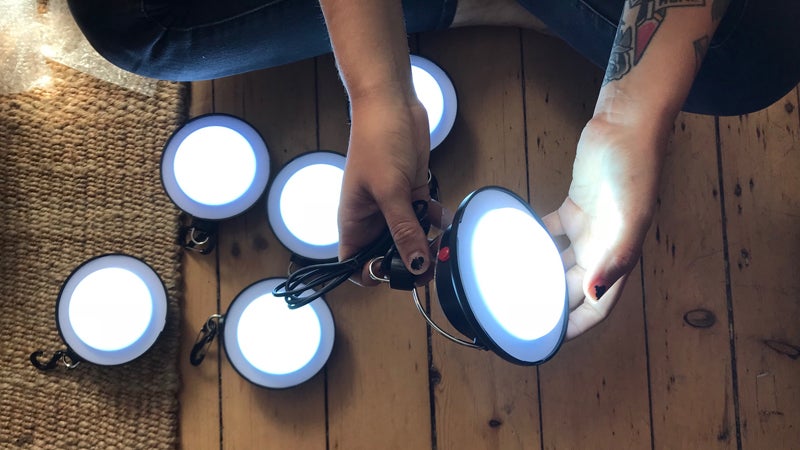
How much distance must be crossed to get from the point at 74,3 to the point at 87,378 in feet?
1.51

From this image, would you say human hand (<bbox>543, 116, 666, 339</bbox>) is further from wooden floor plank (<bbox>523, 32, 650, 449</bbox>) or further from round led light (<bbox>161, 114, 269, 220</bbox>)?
round led light (<bbox>161, 114, 269, 220</bbox>)

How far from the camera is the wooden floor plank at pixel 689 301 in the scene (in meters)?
0.90

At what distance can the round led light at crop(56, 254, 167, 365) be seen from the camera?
32.5 inches

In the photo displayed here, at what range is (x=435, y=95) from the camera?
2.93 feet

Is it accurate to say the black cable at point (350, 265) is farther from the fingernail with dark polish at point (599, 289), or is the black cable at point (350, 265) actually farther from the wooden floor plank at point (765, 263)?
the wooden floor plank at point (765, 263)

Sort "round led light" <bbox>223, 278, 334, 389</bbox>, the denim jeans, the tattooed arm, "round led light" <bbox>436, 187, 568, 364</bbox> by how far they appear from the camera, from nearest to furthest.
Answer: "round led light" <bbox>436, 187, 568, 364</bbox>
the tattooed arm
the denim jeans
"round led light" <bbox>223, 278, 334, 389</bbox>

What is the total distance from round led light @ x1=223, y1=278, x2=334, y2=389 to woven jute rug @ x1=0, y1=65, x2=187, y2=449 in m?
0.10

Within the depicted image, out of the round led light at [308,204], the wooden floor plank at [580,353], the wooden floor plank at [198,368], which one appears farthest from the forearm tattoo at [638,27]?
the wooden floor plank at [198,368]

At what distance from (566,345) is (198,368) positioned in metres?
0.48

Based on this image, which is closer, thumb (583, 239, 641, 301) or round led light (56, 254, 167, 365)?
thumb (583, 239, 641, 301)

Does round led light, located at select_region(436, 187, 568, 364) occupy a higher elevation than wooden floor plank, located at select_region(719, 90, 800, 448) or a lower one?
higher

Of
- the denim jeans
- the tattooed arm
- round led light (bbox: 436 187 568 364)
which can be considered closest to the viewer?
round led light (bbox: 436 187 568 364)

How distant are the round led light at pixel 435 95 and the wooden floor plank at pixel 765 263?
1.27 ft

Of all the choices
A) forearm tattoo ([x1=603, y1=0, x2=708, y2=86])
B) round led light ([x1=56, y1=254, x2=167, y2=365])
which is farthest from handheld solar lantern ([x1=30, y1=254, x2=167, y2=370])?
forearm tattoo ([x1=603, y1=0, x2=708, y2=86])
